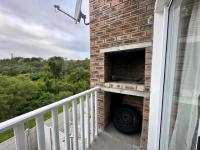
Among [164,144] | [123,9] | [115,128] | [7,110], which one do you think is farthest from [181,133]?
[7,110]

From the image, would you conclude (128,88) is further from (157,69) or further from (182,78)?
(182,78)

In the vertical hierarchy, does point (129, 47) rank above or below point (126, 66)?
above

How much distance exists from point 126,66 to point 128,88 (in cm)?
94

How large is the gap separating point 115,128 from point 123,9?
230 centimetres

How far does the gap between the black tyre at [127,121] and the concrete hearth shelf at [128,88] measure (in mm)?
509

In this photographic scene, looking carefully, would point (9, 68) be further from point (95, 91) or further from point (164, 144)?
point (164, 144)

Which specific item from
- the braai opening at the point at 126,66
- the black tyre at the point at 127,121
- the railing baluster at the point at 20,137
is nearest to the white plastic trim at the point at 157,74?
the black tyre at the point at 127,121

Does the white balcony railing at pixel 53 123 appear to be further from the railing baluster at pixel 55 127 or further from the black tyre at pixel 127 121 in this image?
the black tyre at pixel 127 121

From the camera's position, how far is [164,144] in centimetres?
146

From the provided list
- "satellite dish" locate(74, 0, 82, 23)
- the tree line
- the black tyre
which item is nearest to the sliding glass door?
the black tyre

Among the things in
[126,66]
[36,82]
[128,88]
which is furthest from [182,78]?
[36,82]

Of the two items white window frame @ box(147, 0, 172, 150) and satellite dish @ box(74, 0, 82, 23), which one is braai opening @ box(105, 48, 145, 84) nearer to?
white window frame @ box(147, 0, 172, 150)

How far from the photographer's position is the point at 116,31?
2100 millimetres

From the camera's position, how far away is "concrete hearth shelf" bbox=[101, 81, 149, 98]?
1875mm
